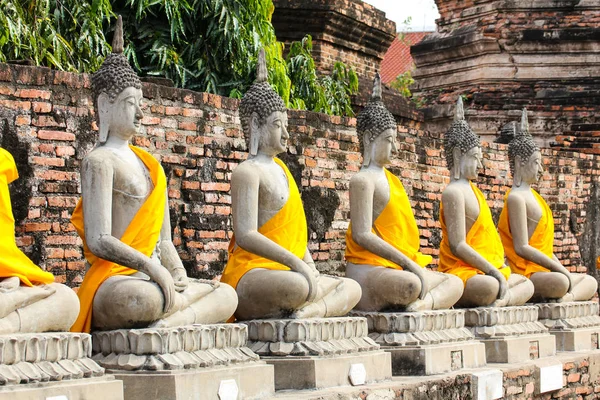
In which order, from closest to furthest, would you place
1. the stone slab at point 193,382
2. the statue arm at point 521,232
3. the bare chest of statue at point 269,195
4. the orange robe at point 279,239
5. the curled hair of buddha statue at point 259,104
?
the stone slab at point 193,382 < the orange robe at point 279,239 < the bare chest of statue at point 269,195 < the curled hair of buddha statue at point 259,104 < the statue arm at point 521,232

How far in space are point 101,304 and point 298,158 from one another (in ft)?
11.5

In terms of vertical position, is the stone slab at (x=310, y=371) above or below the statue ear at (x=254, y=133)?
below

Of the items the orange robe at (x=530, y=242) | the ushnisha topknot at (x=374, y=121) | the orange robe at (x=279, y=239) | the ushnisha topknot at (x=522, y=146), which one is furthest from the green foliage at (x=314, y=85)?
the orange robe at (x=279, y=239)

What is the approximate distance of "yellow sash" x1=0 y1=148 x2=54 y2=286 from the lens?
5223 mm

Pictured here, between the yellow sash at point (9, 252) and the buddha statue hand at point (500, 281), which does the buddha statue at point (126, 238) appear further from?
the buddha statue hand at point (500, 281)

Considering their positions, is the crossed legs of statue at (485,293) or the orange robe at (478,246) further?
the orange robe at (478,246)

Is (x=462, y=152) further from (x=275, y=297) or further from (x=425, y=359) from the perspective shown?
(x=275, y=297)

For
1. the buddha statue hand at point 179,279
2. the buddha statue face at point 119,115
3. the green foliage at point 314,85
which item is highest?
the green foliage at point 314,85

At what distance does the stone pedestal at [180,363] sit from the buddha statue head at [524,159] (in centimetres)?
422

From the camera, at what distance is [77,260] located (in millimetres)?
7117

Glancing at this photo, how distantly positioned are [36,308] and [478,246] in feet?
13.8

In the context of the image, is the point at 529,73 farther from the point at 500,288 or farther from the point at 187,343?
the point at 187,343

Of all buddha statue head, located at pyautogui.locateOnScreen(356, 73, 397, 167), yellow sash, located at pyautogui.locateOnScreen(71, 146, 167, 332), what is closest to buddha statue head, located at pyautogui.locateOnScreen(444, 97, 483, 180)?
buddha statue head, located at pyautogui.locateOnScreen(356, 73, 397, 167)

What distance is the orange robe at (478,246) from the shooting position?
28.2ft
